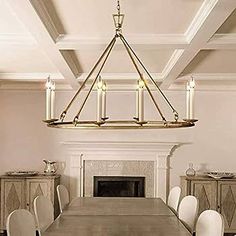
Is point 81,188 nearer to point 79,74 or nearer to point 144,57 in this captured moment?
point 79,74

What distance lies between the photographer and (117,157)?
23.5 feet

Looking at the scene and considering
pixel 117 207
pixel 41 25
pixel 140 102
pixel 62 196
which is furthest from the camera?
pixel 62 196

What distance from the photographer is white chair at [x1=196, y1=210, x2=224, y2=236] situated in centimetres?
344

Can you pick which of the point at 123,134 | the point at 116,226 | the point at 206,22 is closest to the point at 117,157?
the point at 123,134

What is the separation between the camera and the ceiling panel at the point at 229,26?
3.34 metres

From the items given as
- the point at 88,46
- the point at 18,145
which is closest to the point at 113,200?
the point at 88,46

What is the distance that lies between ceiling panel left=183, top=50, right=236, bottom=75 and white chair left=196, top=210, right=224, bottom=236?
72.6 inches

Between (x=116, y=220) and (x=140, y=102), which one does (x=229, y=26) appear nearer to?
(x=140, y=102)

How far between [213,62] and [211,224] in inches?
90.6

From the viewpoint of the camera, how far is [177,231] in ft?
11.5

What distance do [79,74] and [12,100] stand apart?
6.01 ft

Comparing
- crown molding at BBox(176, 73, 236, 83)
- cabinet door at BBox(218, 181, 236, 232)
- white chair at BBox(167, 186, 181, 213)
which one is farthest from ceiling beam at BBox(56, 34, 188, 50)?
cabinet door at BBox(218, 181, 236, 232)

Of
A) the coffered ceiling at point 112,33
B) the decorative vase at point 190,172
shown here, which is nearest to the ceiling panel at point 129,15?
the coffered ceiling at point 112,33

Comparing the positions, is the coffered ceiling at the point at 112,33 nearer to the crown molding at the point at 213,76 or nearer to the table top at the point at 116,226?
the crown molding at the point at 213,76
